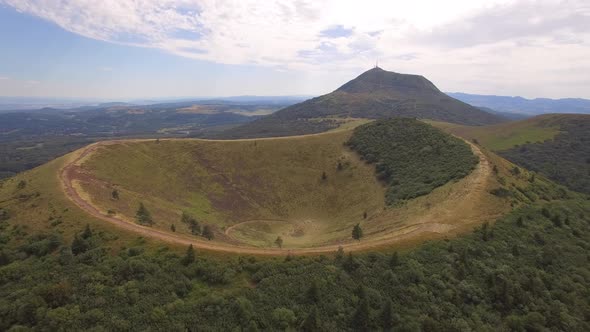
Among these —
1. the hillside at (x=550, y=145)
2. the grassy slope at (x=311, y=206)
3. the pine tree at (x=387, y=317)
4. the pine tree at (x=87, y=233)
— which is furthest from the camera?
the hillside at (x=550, y=145)

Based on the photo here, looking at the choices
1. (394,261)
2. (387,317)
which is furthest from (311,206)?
(387,317)

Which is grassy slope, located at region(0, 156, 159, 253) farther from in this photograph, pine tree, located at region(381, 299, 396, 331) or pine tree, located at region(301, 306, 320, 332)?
pine tree, located at region(381, 299, 396, 331)

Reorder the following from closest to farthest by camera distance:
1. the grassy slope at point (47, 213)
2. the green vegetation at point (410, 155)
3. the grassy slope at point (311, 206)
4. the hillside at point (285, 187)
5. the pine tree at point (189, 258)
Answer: the pine tree at point (189, 258) < the grassy slope at point (47, 213) < the grassy slope at point (311, 206) < the hillside at point (285, 187) < the green vegetation at point (410, 155)

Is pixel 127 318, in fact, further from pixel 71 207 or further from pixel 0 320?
pixel 71 207

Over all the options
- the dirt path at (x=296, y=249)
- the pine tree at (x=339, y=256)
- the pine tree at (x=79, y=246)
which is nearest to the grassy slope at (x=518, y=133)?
the dirt path at (x=296, y=249)

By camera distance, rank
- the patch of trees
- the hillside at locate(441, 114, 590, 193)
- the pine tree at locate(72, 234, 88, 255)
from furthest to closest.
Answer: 1. the hillside at locate(441, 114, 590, 193)
2. the patch of trees
3. the pine tree at locate(72, 234, 88, 255)

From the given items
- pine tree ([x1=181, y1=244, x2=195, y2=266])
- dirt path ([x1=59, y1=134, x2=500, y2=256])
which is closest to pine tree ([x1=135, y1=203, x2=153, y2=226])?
dirt path ([x1=59, y1=134, x2=500, y2=256])

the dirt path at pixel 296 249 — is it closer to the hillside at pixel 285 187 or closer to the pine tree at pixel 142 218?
the hillside at pixel 285 187

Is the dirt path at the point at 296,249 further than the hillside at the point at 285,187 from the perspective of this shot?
No
